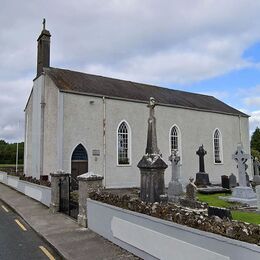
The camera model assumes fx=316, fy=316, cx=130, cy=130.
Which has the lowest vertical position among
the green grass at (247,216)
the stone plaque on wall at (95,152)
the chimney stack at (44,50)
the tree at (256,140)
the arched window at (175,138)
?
the green grass at (247,216)

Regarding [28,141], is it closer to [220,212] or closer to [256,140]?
[220,212]

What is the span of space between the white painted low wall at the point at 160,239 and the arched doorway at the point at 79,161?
1347 centimetres

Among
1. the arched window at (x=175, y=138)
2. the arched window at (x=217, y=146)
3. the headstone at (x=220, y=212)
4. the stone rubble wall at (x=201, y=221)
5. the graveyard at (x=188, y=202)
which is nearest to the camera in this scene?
the stone rubble wall at (x=201, y=221)

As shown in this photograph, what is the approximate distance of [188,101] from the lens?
32281mm

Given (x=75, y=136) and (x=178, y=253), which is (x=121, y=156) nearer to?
(x=75, y=136)

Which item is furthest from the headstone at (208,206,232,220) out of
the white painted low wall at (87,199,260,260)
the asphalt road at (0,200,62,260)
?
the asphalt road at (0,200,62,260)

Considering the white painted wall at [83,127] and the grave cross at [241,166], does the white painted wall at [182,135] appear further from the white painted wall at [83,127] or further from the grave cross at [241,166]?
the grave cross at [241,166]

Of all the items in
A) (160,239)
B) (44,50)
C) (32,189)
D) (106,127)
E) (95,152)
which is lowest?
(160,239)

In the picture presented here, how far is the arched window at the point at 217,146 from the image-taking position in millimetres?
31688

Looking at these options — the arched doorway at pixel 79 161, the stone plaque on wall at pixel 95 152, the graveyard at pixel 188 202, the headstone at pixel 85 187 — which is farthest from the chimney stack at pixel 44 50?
the headstone at pixel 85 187

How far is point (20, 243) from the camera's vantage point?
8.43 meters

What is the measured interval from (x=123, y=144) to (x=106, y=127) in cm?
212

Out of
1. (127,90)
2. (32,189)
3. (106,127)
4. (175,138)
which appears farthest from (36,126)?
(175,138)

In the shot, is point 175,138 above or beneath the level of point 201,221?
above
